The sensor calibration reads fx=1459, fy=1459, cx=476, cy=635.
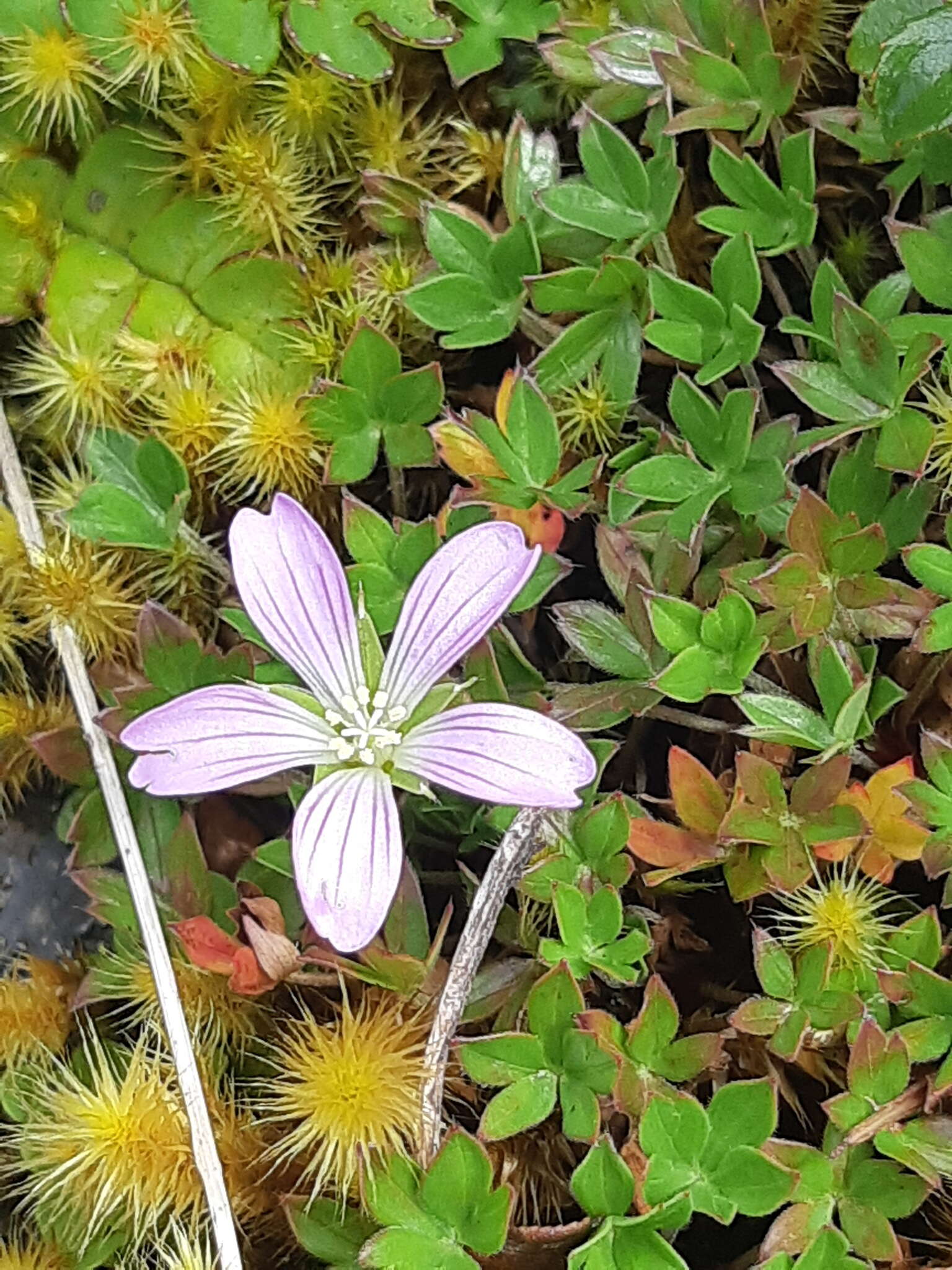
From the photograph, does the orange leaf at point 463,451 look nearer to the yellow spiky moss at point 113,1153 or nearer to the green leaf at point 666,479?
the green leaf at point 666,479

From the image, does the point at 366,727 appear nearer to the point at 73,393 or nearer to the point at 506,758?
the point at 506,758

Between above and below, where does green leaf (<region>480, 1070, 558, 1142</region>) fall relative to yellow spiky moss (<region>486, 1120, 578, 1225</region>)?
above

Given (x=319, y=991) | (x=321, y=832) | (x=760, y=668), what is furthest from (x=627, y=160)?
(x=319, y=991)

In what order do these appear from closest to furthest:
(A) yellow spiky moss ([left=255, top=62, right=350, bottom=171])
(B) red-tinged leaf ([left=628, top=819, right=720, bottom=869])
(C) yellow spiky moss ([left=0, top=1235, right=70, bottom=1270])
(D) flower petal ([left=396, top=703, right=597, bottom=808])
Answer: (D) flower petal ([left=396, top=703, right=597, bottom=808]) → (B) red-tinged leaf ([left=628, top=819, right=720, bottom=869]) → (C) yellow spiky moss ([left=0, top=1235, right=70, bottom=1270]) → (A) yellow spiky moss ([left=255, top=62, right=350, bottom=171])

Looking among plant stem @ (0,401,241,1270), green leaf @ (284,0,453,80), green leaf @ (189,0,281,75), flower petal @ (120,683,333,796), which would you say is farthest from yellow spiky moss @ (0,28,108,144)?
flower petal @ (120,683,333,796)

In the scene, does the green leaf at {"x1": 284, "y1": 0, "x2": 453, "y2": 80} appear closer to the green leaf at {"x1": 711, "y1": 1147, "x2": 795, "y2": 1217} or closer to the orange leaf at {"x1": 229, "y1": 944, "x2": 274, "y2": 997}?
the orange leaf at {"x1": 229, "y1": 944, "x2": 274, "y2": 997}

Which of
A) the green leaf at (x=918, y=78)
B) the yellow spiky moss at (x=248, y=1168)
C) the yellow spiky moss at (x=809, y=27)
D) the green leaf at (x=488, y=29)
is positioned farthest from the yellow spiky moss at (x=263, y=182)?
the yellow spiky moss at (x=248, y=1168)

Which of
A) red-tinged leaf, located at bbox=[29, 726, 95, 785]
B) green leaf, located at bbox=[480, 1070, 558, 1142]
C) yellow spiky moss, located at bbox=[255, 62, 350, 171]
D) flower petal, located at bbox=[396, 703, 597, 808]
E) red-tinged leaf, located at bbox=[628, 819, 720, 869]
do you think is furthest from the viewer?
yellow spiky moss, located at bbox=[255, 62, 350, 171]
